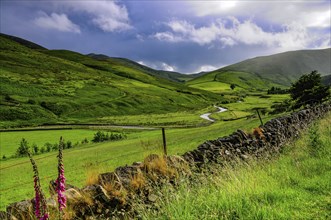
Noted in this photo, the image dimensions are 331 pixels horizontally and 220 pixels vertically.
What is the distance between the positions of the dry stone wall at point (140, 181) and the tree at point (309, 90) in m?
41.9

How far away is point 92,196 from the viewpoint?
25.8 feet

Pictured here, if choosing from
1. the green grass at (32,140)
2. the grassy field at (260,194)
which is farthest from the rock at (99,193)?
the green grass at (32,140)

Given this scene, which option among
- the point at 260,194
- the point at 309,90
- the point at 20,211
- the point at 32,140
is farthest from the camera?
the point at 32,140

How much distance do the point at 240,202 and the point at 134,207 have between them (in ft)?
8.28

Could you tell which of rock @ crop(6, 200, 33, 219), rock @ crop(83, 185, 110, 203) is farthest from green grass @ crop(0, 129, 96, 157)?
rock @ crop(6, 200, 33, 219)

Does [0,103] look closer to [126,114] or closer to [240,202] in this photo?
[126,114]

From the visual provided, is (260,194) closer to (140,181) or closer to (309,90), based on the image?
(140,181)

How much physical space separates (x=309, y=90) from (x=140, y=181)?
53871 mm

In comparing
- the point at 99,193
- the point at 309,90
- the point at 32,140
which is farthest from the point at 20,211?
the point at 32,140

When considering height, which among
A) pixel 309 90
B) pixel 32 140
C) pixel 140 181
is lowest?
pixel 32 140

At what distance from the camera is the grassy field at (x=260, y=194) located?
7422 millimetres

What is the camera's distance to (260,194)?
857cm

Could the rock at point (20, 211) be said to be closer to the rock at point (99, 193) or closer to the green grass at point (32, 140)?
the rock at point (99, 193)

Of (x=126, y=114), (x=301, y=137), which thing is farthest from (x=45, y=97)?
(x=301, y=137)
